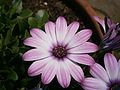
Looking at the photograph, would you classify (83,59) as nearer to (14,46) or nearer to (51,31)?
(51,31)

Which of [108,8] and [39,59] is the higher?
[108,8]

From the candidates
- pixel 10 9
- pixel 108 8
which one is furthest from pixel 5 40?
pixel 108 8

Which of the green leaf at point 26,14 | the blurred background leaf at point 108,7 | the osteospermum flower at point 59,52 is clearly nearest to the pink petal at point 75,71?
the osteospermum flower at point 59,52

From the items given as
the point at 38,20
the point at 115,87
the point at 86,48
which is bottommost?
the point at 115,87

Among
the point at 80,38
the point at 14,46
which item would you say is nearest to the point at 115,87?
the point at 80,38

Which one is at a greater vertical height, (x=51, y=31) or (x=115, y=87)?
(x=51, y=31)

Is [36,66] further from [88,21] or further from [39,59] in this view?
[88,21]

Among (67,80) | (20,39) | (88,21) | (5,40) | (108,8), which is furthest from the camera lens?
(108,8)
